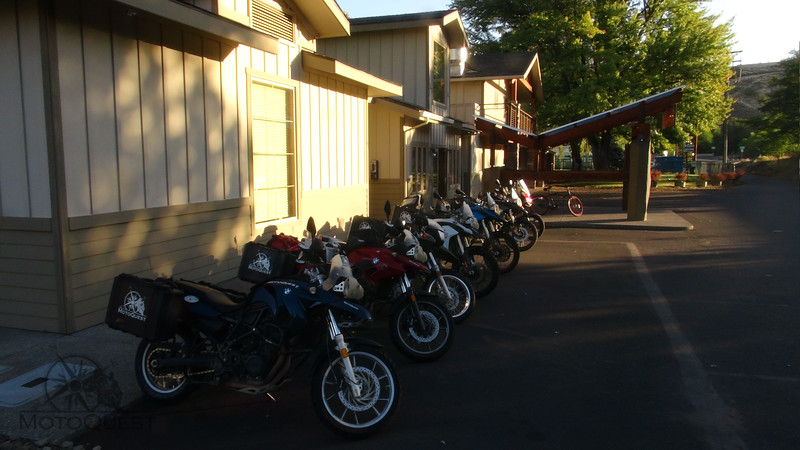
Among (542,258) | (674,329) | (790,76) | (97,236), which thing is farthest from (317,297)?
(790,76)

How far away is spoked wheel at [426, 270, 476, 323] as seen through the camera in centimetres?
627

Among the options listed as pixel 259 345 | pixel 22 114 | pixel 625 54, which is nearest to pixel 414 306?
pixel 259 345

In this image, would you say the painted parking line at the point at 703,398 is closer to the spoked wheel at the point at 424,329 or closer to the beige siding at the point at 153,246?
the spoked wheel at the point at 424,329

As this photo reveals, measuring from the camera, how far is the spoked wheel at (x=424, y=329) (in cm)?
519

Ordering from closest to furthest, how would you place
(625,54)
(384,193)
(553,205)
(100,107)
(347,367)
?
(347,367), (100,107), (384,193), (553,205), (625,54)

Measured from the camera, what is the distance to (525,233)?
1118 cm

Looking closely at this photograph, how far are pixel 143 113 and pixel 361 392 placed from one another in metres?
4.02

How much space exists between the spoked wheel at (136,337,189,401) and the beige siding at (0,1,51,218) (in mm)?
1959

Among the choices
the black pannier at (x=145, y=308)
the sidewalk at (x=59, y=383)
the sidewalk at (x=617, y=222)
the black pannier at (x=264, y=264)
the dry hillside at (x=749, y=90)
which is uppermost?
the dry hillside at (x=749, y=90)

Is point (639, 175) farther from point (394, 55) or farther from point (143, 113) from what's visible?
point (143, 113)

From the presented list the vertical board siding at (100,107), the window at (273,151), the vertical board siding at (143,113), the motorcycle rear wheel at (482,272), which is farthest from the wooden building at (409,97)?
the vertical board siding at (100,107)

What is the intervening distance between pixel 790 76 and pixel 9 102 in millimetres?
58973

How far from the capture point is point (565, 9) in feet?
110

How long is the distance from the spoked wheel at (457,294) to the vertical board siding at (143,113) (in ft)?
9.93
